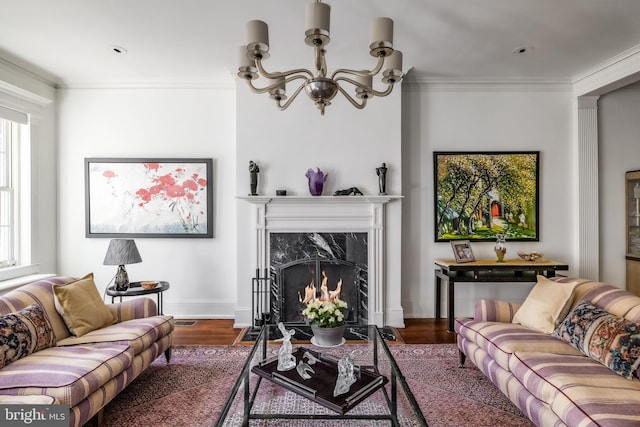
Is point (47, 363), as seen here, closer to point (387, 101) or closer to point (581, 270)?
point (387, 101)

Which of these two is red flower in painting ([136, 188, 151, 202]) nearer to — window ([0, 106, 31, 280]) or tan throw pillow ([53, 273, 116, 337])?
window ([0, 106, 31, 280])

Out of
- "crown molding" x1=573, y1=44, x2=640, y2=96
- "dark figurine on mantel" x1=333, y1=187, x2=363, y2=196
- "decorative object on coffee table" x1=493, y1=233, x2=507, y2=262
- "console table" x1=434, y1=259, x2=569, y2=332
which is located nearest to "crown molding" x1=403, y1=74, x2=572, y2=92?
"crown molding" x1=573, y1=44, x2=640, y2=96

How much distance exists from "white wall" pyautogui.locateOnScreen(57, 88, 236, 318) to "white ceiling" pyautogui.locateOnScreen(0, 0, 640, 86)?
0.22 meters

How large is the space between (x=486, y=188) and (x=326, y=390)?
10.7 feet

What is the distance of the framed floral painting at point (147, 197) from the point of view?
427 cm

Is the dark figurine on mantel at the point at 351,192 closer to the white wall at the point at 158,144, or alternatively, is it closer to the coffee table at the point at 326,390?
the white wall at the point at 158,144

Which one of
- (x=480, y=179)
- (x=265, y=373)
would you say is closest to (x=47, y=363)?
(x=265, y=373)

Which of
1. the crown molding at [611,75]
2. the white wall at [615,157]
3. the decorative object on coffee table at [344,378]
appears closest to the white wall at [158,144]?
the decorative object on coffee table at [344,378]

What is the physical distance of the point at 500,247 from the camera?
13.3 ft

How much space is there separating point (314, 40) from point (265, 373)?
1792 mm

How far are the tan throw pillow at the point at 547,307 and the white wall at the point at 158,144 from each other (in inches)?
119

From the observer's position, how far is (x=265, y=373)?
2.10m

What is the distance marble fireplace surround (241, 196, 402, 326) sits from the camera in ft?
13.1

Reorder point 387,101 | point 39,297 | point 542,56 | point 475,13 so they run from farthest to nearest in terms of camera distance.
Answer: point 387,101, point 542,56, point 475,13, point 39,297
